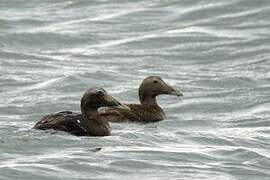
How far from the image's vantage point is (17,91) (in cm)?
2402

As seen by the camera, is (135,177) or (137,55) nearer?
(135,177)

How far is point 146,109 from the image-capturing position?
21219 millimetres

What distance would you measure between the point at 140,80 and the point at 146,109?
4.49 m

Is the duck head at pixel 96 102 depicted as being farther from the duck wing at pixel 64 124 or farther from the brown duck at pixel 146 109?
the brown duck at pixel 146 109

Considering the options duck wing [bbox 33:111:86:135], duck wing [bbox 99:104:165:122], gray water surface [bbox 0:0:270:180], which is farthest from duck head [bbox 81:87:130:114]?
duck wing [bbox 99:104:165:122]

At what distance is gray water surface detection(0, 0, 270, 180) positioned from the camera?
16.8 m

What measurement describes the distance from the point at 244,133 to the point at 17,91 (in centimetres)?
542

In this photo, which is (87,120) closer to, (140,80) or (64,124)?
(64,124)

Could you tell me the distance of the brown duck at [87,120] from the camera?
1789 centimetres

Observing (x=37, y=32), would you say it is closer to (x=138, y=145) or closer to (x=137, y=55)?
(x=137, y=55)

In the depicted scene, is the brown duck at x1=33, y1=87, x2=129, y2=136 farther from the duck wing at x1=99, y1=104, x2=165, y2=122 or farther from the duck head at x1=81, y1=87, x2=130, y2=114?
the duck wing at x1=99, y1=104, x2=165, y2=122

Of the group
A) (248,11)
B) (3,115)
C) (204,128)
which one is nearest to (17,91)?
(3,115)

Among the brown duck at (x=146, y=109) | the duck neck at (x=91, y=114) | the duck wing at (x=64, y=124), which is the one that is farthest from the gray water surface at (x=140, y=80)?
the duck neck at (x=91, y=114)

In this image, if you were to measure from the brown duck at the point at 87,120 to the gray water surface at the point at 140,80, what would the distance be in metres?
0.18
